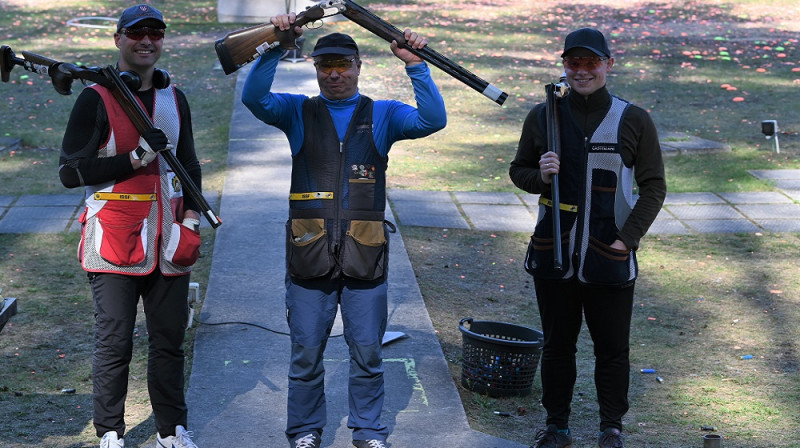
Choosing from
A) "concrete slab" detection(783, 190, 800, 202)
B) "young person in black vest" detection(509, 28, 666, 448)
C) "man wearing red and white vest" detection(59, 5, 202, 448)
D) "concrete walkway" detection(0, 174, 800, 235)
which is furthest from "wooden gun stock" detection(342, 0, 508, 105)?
"concrete slab" detection(783, 190, 800, 202)

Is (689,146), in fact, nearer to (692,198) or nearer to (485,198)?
(692,198)

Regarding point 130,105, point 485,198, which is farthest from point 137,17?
point 485,198

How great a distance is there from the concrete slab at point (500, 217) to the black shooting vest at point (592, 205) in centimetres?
401

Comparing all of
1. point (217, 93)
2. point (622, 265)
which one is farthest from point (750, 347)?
point (217, 93)

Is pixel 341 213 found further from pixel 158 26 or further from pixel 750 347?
pixel 750 347

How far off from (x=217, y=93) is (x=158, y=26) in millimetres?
10406

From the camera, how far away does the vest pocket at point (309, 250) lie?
4.20 metres

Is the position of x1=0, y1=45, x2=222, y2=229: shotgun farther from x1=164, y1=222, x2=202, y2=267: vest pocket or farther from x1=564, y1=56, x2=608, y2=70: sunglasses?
x1=564, y1=56, x2=608, y2=70: sunglasses

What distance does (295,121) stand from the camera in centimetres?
432

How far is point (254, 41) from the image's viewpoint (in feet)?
13.5

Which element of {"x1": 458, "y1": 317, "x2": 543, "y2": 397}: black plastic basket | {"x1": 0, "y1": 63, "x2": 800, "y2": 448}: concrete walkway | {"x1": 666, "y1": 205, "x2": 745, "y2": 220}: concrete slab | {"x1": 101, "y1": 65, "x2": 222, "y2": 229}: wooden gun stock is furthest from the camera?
{"x1": 666, "y1": 205, "x2": 745, "y2": 220}: concrete slab

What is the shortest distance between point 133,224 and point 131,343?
502 mm

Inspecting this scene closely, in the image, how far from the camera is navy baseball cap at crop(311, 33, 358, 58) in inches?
162

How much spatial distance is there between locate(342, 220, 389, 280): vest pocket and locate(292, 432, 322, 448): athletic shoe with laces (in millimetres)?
698
